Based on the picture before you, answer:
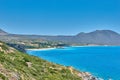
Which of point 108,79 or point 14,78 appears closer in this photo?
point 14,78

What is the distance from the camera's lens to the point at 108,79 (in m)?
138

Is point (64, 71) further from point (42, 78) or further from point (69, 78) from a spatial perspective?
point (42, 78)

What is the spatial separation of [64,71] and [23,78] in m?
37.2

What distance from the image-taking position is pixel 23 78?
2226 inches

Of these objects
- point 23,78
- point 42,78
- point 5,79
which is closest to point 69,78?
point 42,78

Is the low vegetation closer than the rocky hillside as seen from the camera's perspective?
Yes

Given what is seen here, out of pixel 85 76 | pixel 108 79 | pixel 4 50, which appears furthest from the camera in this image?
pixel 108 79

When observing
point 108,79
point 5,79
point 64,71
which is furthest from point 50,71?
point 108,79

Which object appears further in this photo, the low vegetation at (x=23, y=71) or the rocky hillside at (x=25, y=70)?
the rocky hillside at (x=25, y=70)

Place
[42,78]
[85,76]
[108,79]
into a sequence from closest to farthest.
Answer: [42,78]
[85,76]
[108,79]

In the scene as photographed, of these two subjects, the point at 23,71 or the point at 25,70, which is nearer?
the point at 23,71

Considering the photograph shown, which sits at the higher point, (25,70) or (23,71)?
(23,71)

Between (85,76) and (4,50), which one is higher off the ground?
(4,50)

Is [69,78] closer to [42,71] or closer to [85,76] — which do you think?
[42,71]
